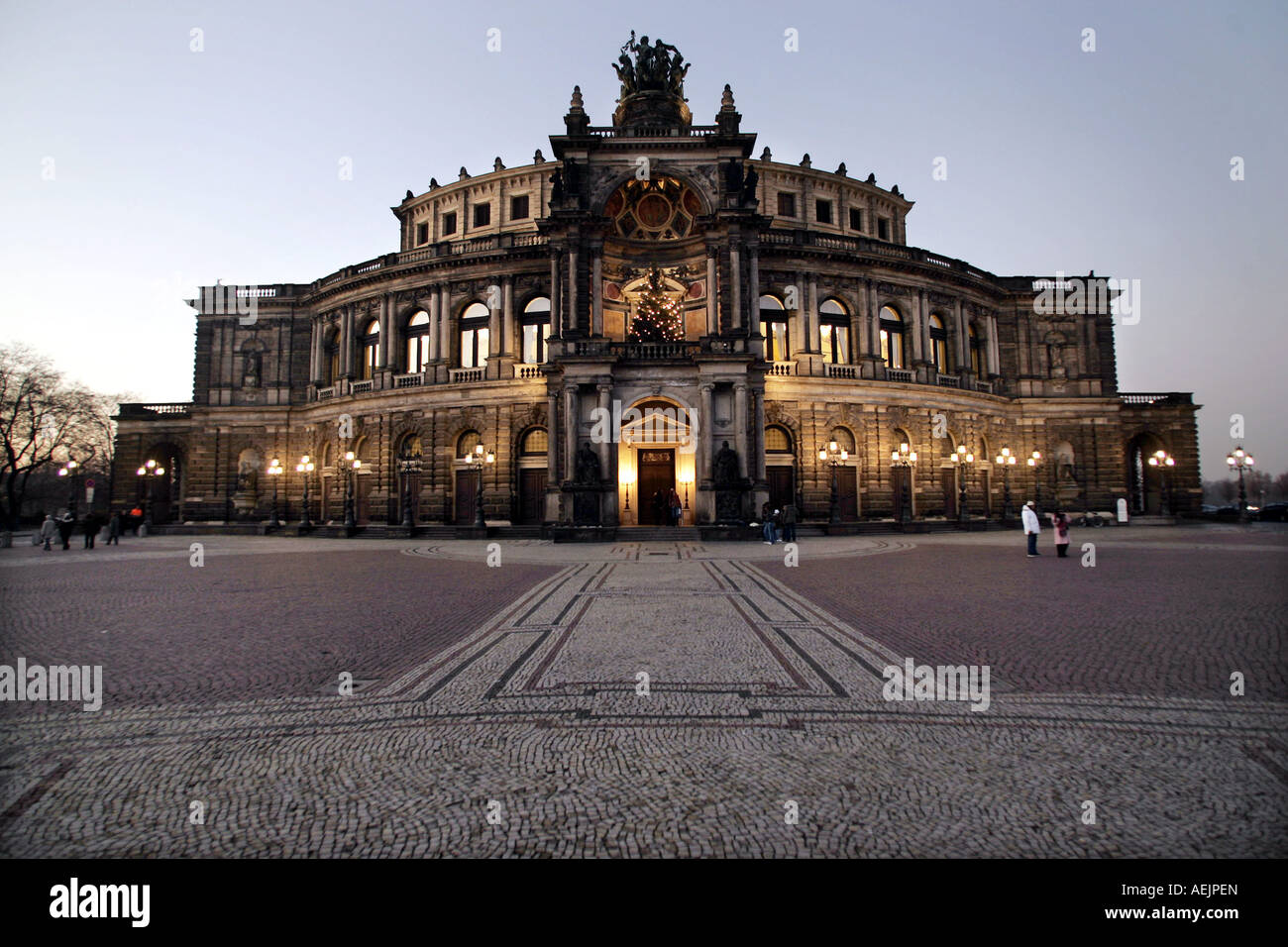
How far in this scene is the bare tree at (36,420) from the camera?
4053cm

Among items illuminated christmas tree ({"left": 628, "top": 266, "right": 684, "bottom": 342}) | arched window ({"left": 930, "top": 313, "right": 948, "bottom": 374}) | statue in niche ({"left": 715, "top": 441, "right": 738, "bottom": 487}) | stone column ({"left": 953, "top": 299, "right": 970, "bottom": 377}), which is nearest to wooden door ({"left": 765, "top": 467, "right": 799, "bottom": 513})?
statue in niche ({"left": 715, "top": 441, "right": 738, "bottom": 487})

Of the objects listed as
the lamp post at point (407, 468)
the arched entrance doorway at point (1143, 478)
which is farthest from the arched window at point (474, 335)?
the arched entrance doorway at point (1143, 478)

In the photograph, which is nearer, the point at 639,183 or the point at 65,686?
the point at 65,686

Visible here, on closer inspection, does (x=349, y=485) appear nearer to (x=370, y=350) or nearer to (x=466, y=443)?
(x=466, y=443)

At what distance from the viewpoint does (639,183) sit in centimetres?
3112

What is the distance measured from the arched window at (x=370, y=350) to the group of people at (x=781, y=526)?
2688cm

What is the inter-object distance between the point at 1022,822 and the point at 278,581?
1398 centimetres

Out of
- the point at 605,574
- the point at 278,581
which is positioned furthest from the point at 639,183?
the point at 278,581

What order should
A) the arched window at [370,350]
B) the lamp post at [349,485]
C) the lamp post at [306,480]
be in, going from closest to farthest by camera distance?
the lamp post at [349,485] < the lamp post at [306,480] < the arched window at [370,350]

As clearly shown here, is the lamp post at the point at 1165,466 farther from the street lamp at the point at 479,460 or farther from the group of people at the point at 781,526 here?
the street lamp at the point at 479,460

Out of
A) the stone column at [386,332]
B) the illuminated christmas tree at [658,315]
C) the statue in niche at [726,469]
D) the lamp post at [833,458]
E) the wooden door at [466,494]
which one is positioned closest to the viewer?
the statue in niche at [726,469]

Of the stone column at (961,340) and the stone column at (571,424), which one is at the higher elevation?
the stone column at (961,340)
